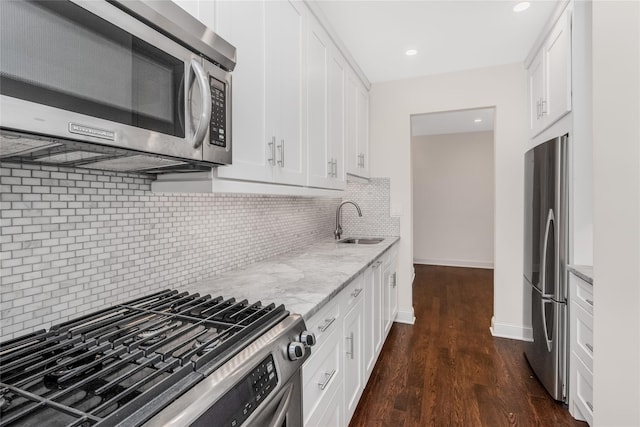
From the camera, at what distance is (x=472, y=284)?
187 inches

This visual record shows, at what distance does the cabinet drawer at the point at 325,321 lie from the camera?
1.20m

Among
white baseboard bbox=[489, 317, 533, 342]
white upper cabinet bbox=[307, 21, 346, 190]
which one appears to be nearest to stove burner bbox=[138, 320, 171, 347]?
white upper cabinet bbox=[307, 21, 346, 190]

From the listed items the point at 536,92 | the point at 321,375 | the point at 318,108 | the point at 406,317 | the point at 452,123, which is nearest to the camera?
the point at 321,375

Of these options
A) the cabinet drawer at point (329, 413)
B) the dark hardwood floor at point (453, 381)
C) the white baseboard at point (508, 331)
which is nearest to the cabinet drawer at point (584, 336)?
the dark hardwood floor at point (453, 381)

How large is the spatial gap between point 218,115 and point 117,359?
688mm

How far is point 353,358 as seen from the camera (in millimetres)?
1730

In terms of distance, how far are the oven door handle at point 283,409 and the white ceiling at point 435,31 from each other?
2.13m

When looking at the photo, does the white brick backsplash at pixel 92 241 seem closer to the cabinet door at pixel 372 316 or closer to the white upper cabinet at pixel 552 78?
the cabinet door at pixel 372 316

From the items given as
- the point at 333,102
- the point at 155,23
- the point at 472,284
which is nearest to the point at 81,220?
the point at 155,23

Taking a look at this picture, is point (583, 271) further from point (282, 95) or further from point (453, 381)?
point (282, 95)

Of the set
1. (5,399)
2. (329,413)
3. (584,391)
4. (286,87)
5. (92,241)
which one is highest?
(286,87)

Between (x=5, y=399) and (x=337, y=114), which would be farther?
(x=337, y=114)

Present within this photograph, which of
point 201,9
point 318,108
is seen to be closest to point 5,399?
point 201,9

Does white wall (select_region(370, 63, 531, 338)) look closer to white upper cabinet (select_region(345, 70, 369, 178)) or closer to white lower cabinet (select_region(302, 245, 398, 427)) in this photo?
white upper cabinet (select_region(345, 70, 369, 178))
